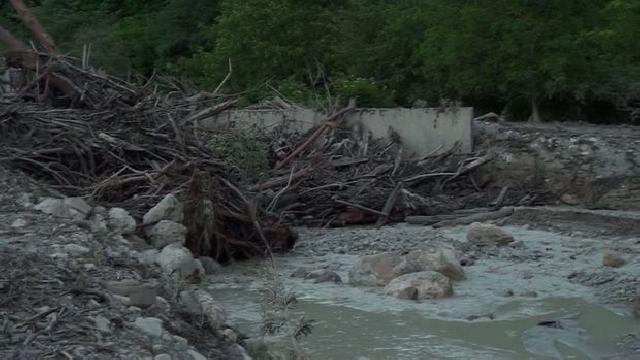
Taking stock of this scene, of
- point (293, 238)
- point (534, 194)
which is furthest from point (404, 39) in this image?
point (293, 238)

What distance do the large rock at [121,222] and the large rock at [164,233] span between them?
0.28m

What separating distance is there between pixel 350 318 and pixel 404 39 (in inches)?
544

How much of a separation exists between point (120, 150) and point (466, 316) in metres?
4.66

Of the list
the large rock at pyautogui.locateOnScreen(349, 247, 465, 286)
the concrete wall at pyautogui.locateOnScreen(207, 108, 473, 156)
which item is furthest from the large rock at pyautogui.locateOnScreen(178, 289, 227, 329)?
the concrete wall at pyautogui.locateOnScreen(207, 108, 473, 156)

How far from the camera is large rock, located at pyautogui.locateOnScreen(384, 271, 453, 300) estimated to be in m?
9.59

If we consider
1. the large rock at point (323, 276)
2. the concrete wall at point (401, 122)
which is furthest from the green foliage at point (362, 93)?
the large rock at point (323, 276)

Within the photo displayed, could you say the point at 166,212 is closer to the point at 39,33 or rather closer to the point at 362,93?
the point at 39,33

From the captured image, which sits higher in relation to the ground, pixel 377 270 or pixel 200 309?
pixel 200 309

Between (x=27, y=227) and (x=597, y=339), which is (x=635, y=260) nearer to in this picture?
(x=597, y=339)

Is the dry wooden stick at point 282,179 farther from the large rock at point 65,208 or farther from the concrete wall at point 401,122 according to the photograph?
the large rock at point 65,208

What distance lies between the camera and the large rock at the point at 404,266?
1030 cm

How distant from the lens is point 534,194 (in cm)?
1548

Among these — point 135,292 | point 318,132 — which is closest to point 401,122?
point 318,132

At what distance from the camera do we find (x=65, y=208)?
8688 millimetres
